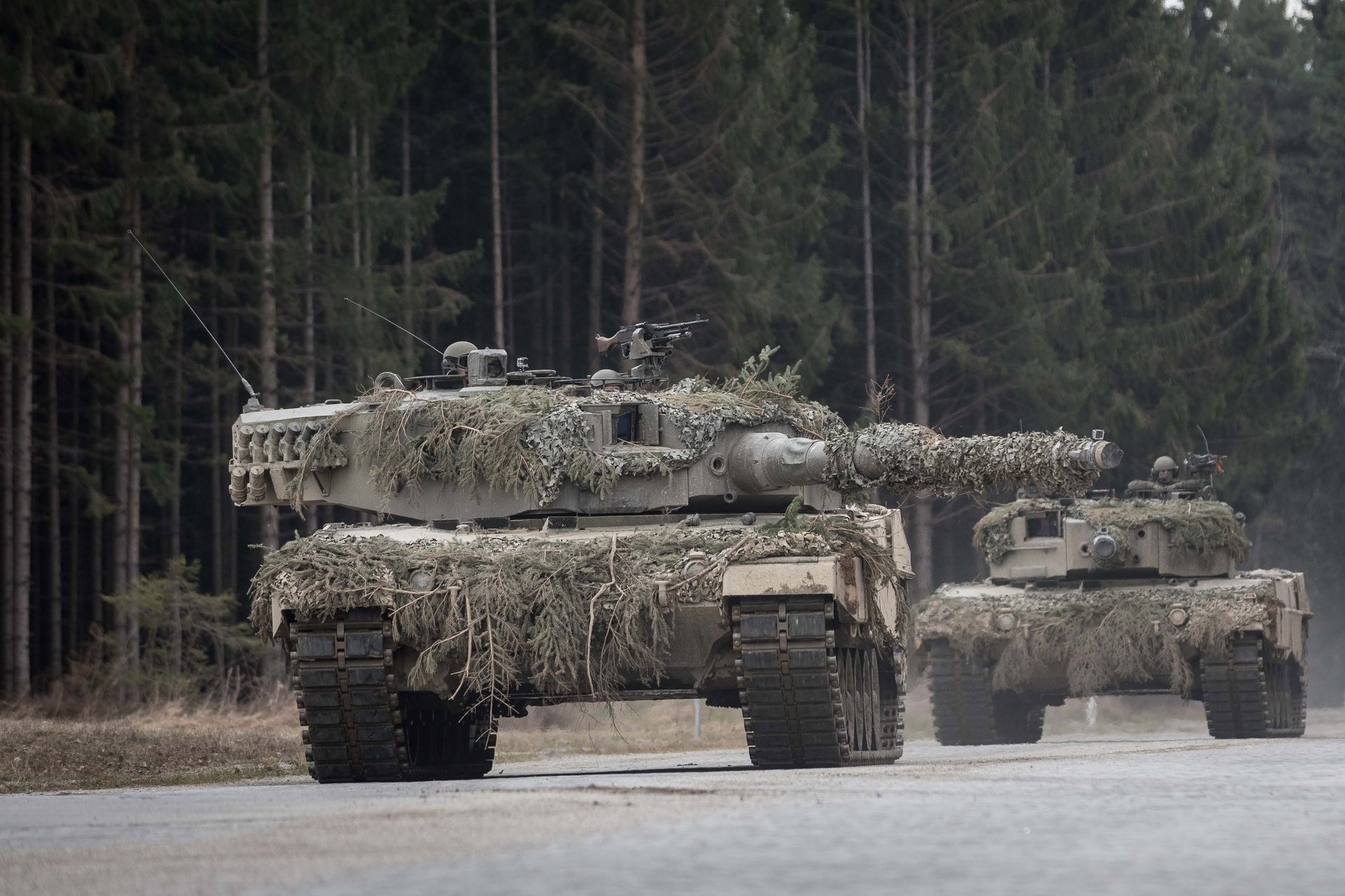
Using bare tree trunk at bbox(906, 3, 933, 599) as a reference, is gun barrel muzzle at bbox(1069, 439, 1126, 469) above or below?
below

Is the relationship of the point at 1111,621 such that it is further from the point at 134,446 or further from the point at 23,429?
the point at 23,429

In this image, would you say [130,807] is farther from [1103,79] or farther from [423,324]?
[1103,79]

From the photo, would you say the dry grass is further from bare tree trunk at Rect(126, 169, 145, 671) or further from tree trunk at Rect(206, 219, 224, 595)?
tree trunk at Rect(206, 219, 224, 595)

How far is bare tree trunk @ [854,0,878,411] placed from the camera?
133 feet

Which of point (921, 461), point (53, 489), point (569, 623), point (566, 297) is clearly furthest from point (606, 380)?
point (566, 297)

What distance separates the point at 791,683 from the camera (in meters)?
14.1

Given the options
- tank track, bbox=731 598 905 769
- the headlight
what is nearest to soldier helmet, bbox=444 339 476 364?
tank track, bbox=731 598 905 769

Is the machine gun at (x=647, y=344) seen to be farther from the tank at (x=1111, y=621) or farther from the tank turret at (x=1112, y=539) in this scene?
the tank turret at (x=1112, y=539)

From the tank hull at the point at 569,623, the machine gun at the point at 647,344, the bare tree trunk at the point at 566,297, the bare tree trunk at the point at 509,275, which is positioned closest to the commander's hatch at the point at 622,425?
the machine gun at the point at 647,344

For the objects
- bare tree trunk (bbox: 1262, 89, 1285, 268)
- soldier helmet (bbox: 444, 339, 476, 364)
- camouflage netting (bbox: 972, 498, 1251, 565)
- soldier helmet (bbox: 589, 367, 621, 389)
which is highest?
bare tree trunk (bbox: 1262, 89, 1285, 268)

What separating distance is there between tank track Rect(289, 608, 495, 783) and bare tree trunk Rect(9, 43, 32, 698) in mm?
13701

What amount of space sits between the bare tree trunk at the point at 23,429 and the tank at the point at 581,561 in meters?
12.0

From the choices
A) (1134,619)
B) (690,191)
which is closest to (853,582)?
(1134,619)

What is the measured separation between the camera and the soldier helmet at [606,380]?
16888 millimetres
